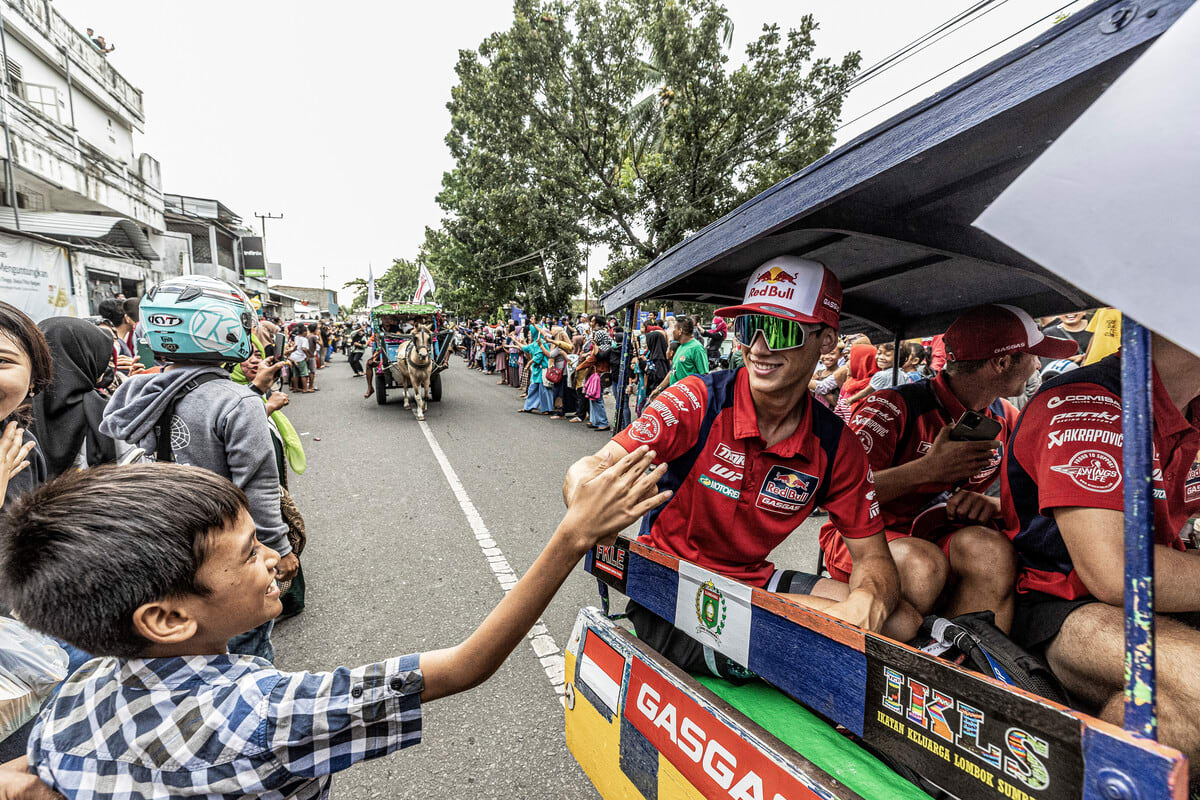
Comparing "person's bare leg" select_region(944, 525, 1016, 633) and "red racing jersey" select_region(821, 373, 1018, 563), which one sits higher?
"red racing jersey" select_region(821, 373, 1018, 563)

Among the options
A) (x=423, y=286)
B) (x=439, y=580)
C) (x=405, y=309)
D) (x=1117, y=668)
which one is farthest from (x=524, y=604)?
(x=423, y=286)

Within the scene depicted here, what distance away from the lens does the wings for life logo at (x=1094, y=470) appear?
1.24m

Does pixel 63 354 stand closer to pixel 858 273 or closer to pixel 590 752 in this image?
pixel 590 752

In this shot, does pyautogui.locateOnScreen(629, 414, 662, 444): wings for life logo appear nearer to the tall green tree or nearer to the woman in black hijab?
the woman in black hijab

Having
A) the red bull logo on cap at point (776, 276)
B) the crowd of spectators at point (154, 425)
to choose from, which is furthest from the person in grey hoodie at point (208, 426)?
the red bull logo on cap at point (776, 276)

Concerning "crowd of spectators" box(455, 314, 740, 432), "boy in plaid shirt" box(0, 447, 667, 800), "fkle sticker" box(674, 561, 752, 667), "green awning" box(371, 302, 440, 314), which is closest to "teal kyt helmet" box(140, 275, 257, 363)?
"boy in plaid shirt" box(0, 447, 667, 800)

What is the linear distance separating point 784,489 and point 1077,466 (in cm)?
78

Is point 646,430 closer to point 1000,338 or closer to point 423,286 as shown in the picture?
point 1000,338

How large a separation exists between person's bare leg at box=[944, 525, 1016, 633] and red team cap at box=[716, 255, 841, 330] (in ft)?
2.65

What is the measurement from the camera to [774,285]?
182 centimetres

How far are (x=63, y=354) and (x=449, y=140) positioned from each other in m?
26.4

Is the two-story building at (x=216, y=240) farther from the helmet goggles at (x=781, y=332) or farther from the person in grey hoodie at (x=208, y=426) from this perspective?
the helmet goggles at (x=781, y=332)

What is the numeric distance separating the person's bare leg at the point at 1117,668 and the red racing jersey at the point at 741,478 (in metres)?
0.54

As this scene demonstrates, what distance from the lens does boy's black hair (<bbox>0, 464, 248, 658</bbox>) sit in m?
0.93
